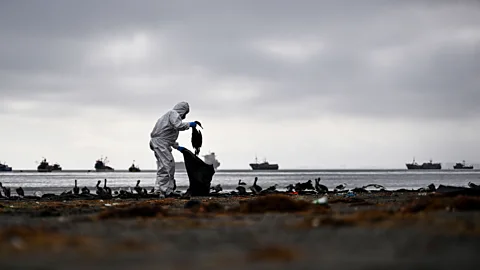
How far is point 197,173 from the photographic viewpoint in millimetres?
25047

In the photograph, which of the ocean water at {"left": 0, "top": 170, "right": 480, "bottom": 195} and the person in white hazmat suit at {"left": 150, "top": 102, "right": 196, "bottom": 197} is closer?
the person in white hazmat suit at {"left": 150, "top": 102, "right": 196, "bottom": 197}

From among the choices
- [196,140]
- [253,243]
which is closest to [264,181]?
[196,140]

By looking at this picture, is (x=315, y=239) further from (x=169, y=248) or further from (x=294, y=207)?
(x=294, y=207)

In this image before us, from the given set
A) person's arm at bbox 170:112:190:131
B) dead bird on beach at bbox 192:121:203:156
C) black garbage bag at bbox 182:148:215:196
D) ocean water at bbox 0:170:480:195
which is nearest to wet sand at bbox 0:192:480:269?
person's arm at bbox 170:112:190:131

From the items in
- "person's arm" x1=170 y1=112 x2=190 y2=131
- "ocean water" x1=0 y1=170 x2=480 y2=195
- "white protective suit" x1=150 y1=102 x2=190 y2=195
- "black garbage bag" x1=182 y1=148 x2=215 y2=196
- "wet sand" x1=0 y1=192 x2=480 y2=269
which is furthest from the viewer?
"ocean water" x1=0 y1=170 x2=480 y2=195

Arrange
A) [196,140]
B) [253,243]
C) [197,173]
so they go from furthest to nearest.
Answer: [196,140] < [197,173] < [253,243]

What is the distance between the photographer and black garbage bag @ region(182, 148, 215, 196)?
24922 mm

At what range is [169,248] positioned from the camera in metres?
6.18

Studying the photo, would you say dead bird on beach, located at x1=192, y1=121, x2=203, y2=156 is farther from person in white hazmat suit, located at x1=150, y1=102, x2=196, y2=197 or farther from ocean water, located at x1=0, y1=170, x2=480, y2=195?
ocean water, located at x1=0, y1=170, x2=480, y2=195

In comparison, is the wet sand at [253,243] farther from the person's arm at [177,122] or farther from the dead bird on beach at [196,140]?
the dead bird on beach at [196,140]

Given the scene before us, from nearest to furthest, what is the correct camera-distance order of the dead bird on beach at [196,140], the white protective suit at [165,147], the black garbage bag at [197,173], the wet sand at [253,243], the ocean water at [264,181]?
the wet sand at [253,243]
the white protective suit at [165,147]
the black garbage bag at [197,173]
the dead bird on beach at [196,140]
the ocean water at [264,181]

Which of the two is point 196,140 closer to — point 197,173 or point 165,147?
point 197,173

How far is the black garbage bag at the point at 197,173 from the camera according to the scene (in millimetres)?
24922

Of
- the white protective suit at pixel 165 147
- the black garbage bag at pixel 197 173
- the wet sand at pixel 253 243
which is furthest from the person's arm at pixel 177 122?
the wet sand at pixel 253 243
